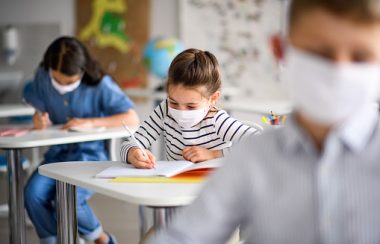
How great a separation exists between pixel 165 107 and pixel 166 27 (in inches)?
151

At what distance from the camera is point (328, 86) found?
1.03m

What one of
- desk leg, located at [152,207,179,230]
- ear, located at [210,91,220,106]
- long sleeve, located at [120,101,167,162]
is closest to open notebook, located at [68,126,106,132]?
long sleeve, located at [120,101,167,162]

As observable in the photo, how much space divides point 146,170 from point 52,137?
0.91m

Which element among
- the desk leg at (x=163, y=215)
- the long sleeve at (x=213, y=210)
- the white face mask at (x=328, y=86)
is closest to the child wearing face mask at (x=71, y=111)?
the desk leg at (x=163, y=215)

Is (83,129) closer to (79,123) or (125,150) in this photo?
(79,123)

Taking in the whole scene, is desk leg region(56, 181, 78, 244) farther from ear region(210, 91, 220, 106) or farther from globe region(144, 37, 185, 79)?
globe region(144, 37, 185, 79)

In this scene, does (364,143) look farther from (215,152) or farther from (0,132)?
(0,132)

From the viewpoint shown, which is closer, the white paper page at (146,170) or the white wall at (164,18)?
the white paper page at (146,170)

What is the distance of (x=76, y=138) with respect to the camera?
2.95 metres

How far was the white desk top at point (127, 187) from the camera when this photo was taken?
1770 mm

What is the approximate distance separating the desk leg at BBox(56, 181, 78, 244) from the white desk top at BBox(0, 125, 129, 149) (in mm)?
598

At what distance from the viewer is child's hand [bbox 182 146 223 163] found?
91.4 inches

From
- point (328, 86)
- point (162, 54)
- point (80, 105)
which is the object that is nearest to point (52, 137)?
point (80, 105)

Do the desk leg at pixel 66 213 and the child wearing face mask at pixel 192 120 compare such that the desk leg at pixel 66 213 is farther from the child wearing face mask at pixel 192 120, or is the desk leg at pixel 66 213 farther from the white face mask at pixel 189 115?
the white face mask at pixel 189 115
